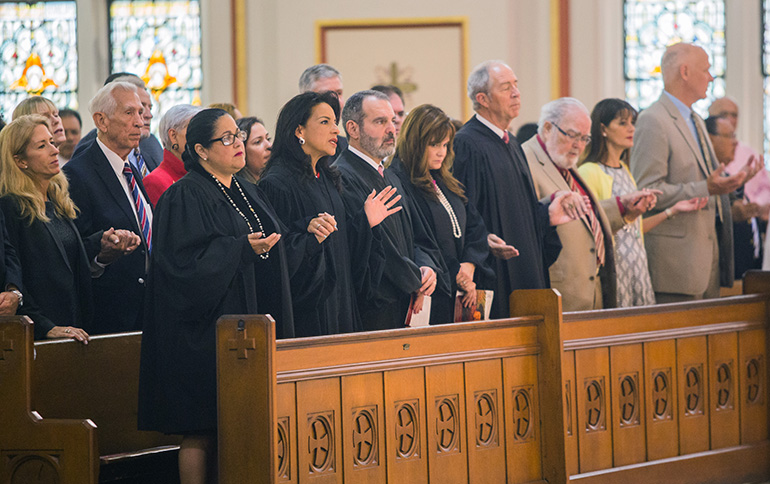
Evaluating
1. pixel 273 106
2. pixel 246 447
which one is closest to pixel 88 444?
pixel 246 447

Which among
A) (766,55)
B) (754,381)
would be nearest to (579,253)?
(754,381)

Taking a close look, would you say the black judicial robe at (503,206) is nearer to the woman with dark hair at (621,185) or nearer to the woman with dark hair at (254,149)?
the woman with dark hair at (621,185)

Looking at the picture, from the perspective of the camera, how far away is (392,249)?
4.23 metres

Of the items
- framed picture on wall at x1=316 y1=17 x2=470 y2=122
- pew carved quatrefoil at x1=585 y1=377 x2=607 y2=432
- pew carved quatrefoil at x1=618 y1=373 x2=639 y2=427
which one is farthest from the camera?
framed picture on wall at x1=316 y1=17 x2=470 y2=122

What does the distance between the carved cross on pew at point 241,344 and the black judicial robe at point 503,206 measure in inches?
74.2

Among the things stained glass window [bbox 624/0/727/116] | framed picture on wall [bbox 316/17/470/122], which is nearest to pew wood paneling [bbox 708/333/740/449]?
framed picture on wall [bbox 316/17/470/122]

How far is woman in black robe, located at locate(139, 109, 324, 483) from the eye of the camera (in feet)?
11.6

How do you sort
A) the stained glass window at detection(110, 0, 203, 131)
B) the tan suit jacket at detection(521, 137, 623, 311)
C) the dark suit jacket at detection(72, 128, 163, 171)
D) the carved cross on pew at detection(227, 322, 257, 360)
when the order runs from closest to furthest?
the carved cross on pew at detection(227, 322, 257, 360) → the tan suit jacket at detection(521, 137, 623, 311) → the dark suit jacket at detection(72, 128, 163, 171) → the stained glass window at detection(110, 0, 203, 131)

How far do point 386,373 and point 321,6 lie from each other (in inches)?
261

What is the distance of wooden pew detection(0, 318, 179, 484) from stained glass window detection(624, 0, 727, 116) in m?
7.60

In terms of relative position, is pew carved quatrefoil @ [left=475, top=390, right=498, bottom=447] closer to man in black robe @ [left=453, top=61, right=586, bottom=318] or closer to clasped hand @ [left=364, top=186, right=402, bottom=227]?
clasped hand @ [left=364, top=186, right=402, bottom=227]

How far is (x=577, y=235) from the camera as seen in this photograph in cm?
520

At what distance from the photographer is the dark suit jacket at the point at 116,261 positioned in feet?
14.6

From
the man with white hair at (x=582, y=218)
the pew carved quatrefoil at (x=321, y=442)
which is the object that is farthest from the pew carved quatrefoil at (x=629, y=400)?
the pew carved quatrefoil at (x=321, y=442)
